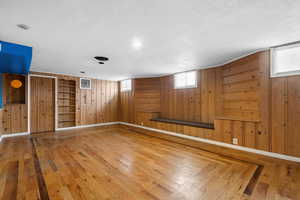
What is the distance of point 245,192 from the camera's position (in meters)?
1.73

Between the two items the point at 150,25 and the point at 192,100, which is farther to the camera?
the point at 192,100

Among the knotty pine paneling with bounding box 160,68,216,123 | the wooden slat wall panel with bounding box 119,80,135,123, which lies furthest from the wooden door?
the knotty pine paneling with bounding box 160,68,216,123

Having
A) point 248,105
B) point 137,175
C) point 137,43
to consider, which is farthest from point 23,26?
point 248,105

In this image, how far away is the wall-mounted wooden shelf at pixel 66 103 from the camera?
221 inches

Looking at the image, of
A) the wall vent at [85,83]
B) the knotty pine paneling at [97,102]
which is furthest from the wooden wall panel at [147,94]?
the wall vent at [85,83]

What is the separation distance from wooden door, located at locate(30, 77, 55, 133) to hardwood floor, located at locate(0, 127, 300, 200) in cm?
197

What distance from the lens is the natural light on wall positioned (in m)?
2.40

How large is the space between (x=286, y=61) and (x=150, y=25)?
2.78 meters

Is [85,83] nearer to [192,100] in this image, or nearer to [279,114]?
[192,100]

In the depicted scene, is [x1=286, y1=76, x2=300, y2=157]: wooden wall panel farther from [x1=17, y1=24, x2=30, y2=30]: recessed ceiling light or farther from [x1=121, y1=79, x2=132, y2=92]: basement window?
[x1=121, y1=79, x2=132, y2=92]: basement window

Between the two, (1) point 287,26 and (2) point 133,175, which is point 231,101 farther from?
(2) point 133,175

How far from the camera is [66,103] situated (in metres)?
5.79

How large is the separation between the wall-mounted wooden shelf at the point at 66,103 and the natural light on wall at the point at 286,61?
6.88 m

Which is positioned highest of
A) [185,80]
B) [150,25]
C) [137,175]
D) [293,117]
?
[150,25]
